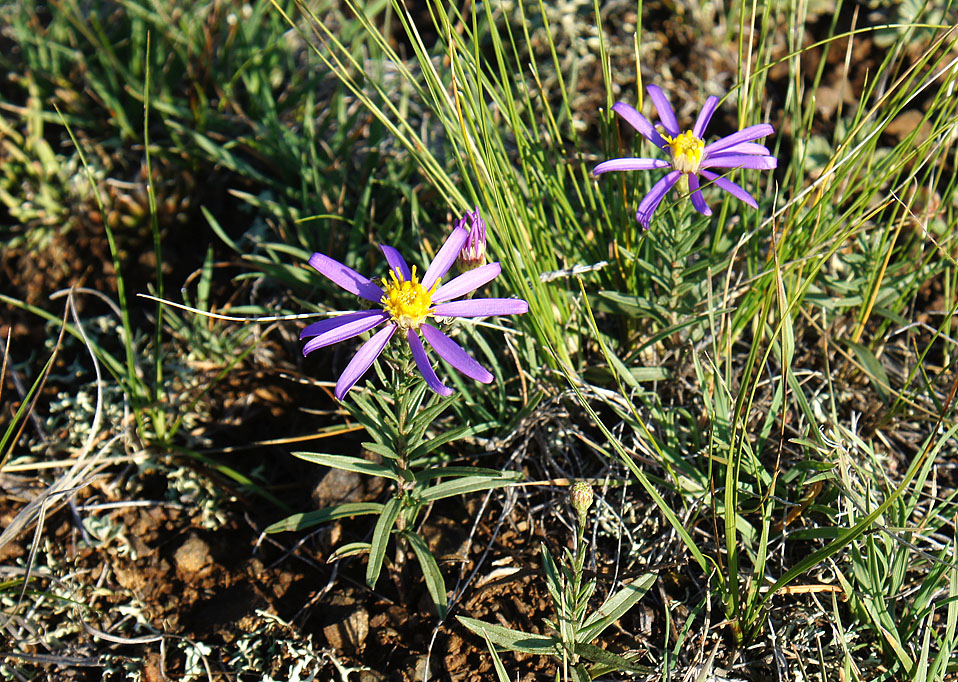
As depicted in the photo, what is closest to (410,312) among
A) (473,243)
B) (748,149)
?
(473,243)

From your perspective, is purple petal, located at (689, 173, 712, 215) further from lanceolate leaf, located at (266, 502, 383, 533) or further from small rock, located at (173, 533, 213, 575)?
small rock, located at (173, 533, 213, 575)

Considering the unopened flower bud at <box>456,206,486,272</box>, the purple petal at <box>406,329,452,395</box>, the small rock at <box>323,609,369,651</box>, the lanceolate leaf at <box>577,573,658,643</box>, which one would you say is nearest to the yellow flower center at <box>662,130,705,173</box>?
the unopened flower bud at <box>456,206,486,272</box>

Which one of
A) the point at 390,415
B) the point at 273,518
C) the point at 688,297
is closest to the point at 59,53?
the point at 273,518

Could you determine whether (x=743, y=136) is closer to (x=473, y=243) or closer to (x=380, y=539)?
(x=473, y=243)

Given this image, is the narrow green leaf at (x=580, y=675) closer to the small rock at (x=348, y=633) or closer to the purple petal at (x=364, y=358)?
the small rock at (x=348, y=633)

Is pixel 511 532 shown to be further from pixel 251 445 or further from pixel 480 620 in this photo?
pixel 251 445

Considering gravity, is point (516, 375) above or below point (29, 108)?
below

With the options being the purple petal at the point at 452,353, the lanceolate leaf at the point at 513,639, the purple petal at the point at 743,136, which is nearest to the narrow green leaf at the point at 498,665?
the lanceolate leaf at the point at 513,639

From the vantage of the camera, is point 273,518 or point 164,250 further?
point 164,250
